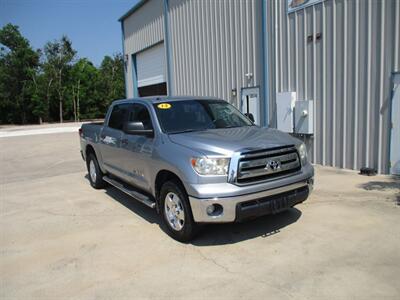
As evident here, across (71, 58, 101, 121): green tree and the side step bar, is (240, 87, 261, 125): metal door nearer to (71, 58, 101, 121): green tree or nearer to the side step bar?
the side step bar

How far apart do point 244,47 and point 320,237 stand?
7.73 meters

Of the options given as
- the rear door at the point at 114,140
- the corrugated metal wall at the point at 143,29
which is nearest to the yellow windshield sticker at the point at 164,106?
the rear door at the point at 114,140

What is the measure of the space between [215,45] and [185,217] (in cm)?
911

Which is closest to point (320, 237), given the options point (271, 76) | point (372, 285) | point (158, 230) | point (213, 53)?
point (372, 285)

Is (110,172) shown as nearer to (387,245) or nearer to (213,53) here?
(387,245)

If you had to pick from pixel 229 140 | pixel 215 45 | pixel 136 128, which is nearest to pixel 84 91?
pixel 215 45

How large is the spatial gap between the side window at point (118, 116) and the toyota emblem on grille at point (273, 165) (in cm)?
305

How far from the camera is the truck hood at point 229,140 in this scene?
163 inches

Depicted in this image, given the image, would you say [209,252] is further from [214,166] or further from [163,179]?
[163,179]

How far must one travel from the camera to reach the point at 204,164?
4062mm

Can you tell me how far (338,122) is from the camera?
8297 mm

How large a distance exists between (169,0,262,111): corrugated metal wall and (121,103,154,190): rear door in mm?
5696

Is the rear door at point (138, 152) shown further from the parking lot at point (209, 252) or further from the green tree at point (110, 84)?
the green tree at point (110, 84)

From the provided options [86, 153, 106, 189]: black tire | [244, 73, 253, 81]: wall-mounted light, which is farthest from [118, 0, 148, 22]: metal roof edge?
[86, 153, 106, 189]: black tire
